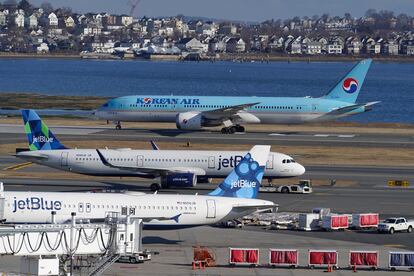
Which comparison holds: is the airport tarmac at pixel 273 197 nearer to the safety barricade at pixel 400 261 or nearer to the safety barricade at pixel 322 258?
the safety barricade at pixel 322 258

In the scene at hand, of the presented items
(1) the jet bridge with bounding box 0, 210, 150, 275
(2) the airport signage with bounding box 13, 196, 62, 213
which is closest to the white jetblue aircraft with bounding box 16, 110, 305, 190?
(2) the airport signage with bounding box 13, 196, 62, 213

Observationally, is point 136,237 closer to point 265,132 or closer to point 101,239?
point 101,239

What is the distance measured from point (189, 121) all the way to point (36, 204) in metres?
69.9

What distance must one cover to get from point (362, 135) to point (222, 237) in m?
69.7

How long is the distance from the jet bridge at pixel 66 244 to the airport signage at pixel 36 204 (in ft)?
51.9

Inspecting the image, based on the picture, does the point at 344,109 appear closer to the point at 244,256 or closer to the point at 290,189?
the point at 290,189

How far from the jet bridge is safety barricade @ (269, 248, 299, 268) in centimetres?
1464

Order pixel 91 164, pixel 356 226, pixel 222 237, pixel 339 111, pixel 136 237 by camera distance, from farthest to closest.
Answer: pixel 339 111 < pixel 91 164 < pixel 356 226 < pixel 222 237 < pixel 136 237

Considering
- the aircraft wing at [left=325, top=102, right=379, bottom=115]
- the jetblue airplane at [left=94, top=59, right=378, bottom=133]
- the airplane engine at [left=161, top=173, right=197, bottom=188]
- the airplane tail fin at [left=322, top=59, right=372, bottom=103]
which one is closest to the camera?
the airplane engine at [left=161, top=173, right=197, bottom=188]

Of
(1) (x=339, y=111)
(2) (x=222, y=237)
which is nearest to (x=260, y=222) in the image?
(2) (x=222, y=237)

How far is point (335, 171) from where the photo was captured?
10169 centimetres

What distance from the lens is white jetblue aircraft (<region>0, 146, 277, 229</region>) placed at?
202ft

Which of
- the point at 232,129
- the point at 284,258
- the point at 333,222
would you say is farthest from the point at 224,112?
the point at 284,258

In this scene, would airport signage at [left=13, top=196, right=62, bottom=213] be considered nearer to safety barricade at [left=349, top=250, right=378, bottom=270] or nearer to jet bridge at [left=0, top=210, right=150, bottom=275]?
jet bridge at [left=0, top=210, right=150, bottom=275]
